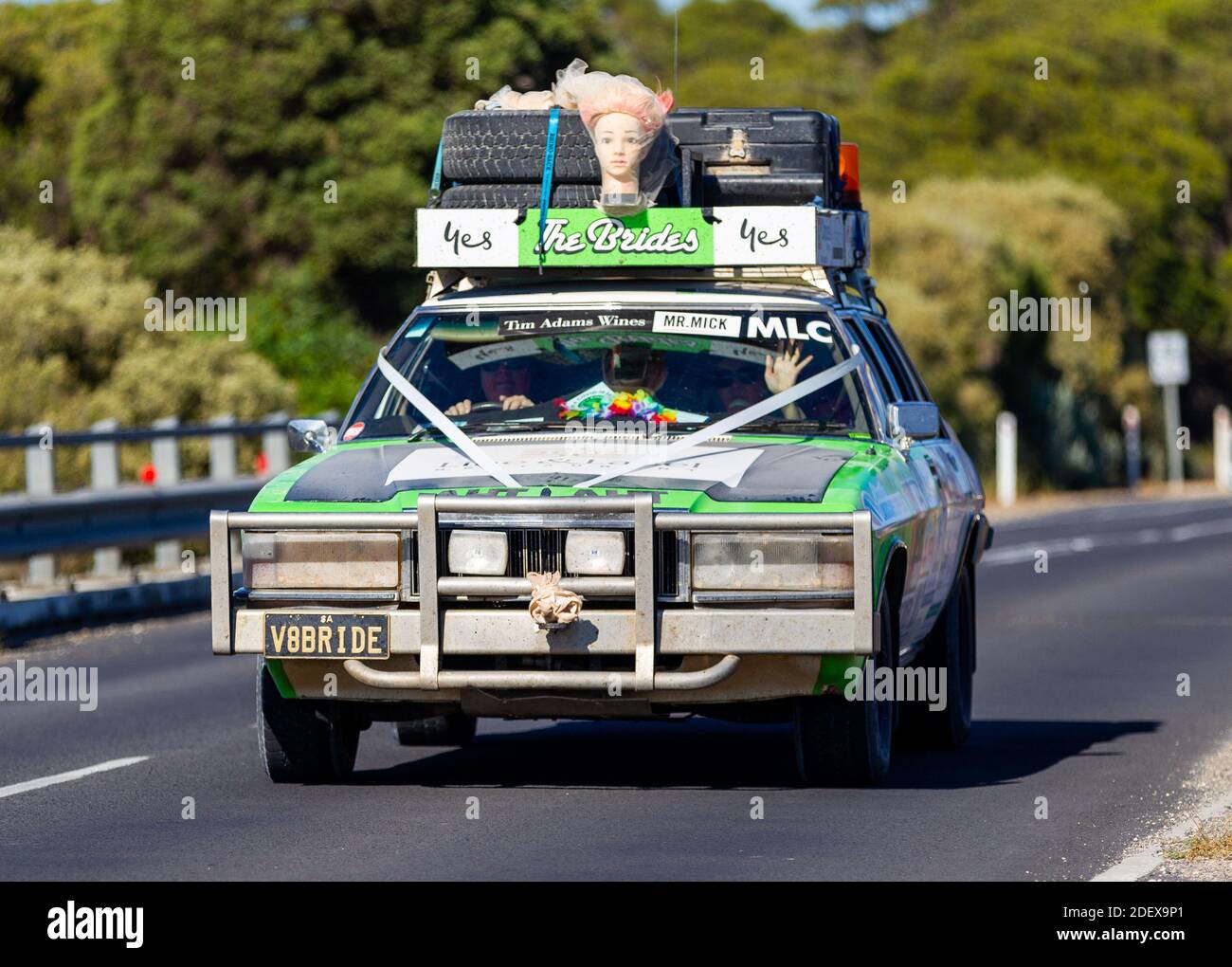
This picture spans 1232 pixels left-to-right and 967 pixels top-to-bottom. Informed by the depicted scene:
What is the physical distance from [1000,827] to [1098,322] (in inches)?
1805

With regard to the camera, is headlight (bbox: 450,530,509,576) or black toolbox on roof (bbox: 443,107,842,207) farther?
black toolbox on roof (bbox: 443,107,842,207)

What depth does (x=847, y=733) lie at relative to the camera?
9.33 m

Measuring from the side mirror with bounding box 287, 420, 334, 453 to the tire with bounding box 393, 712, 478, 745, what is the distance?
1.56m

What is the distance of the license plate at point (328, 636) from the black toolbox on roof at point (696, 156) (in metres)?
2.70

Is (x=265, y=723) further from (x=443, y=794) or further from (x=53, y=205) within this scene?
(x=53, y=205)

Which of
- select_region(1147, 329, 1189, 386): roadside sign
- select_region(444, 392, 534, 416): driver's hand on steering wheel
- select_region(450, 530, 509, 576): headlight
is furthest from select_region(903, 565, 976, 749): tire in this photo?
select_region(1147, 329, 1189, 386): roadside sign

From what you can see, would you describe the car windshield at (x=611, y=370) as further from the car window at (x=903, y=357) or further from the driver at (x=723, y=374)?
the car window at (x=903, y=357)

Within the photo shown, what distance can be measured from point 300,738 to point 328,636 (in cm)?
97

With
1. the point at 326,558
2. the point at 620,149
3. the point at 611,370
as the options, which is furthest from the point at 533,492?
the point at 620,149

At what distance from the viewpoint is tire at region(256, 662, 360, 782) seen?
375 inches

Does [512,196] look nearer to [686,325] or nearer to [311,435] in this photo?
[686,325]

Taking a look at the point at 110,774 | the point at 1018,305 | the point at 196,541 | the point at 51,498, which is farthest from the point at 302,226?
the point at 110,774

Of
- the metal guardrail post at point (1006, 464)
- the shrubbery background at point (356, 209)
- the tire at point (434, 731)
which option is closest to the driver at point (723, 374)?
the tire at point (434, 731)

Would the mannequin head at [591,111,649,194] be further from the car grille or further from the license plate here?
the license plate
